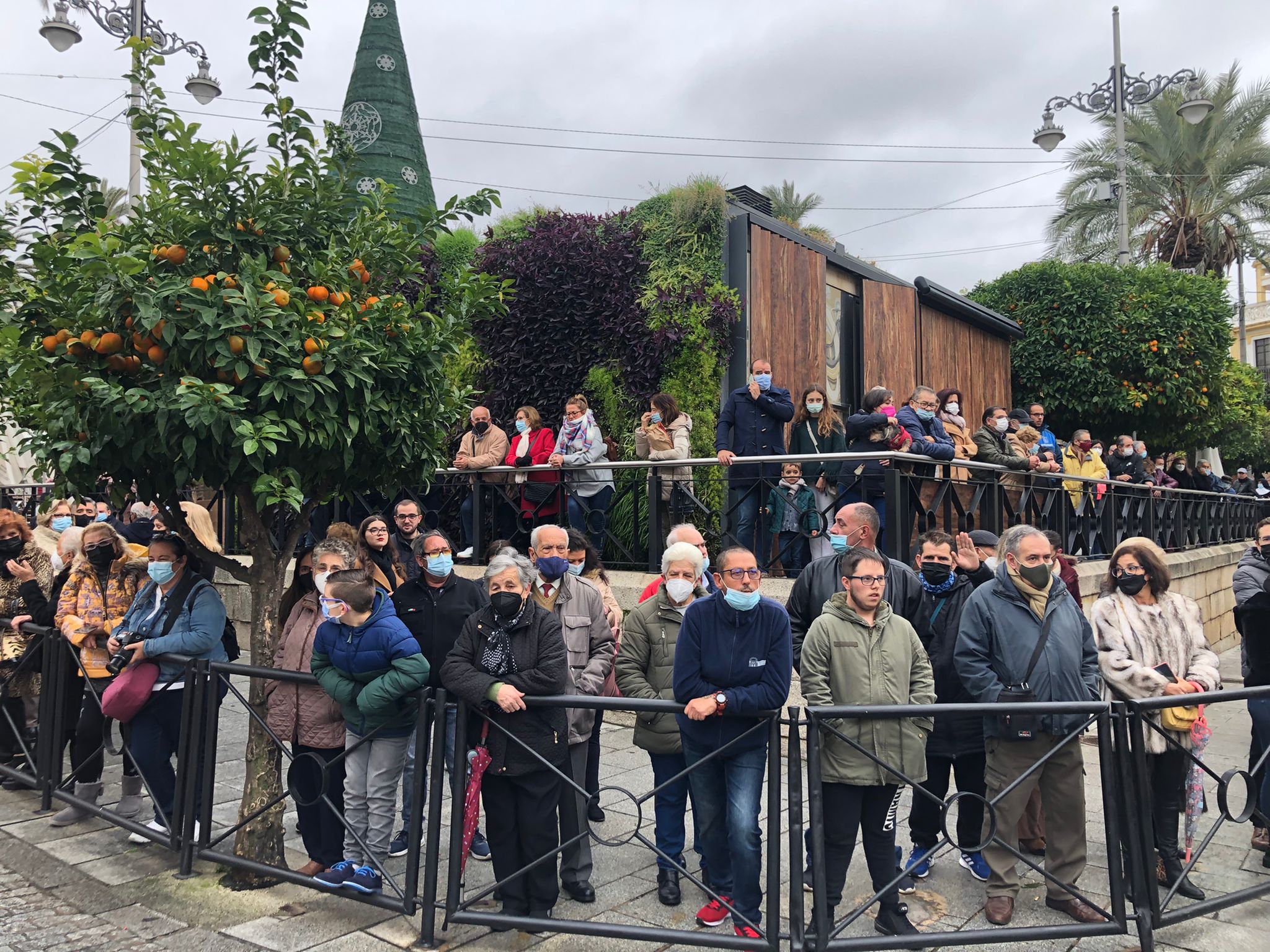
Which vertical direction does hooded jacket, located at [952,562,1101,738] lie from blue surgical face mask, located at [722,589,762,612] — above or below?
below

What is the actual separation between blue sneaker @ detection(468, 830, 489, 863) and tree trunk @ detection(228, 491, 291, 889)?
959 millimetres

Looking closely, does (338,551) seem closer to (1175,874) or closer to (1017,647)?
(1017,647)

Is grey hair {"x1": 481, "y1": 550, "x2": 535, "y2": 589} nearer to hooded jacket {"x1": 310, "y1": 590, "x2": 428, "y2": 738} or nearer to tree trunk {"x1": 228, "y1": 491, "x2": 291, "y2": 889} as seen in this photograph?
hooded jacket {"x1": 310, "y1": 590, "x2": 428, "y2": 738}

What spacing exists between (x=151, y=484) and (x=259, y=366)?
99 cm

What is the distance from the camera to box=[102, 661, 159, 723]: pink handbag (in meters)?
4.93

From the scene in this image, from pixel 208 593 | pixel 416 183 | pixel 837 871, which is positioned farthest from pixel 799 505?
pixel 416 183

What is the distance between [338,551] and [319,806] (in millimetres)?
1270

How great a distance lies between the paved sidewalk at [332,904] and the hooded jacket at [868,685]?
51cm

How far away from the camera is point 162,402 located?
3.95m

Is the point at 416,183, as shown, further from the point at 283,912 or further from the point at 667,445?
the point at 283,912

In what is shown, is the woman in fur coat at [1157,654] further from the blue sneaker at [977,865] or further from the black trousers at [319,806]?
the black trousers at [319,806]

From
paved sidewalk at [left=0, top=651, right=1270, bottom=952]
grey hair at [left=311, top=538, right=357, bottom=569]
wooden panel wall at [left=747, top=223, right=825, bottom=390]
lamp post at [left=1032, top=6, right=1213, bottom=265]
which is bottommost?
paved sidewalk at [left=0, top=651, right=1270, bottom=952]

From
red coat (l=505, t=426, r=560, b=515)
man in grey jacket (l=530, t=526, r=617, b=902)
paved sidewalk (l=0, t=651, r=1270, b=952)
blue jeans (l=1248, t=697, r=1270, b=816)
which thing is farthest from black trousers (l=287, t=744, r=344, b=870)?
blue jeans (l=1248, t=697, r=1270, b=816)

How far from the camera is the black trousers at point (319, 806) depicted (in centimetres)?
449
